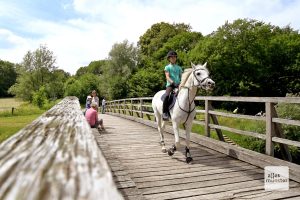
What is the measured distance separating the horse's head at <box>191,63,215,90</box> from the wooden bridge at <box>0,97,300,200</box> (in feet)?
3.44

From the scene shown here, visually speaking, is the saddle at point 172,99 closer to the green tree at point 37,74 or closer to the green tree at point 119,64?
the green tree at point 119,64

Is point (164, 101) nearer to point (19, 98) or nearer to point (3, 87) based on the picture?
point (19, 98)

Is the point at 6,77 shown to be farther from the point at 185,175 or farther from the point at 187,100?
the point at 185,175

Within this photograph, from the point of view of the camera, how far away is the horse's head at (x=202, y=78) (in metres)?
5.41

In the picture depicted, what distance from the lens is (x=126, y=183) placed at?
4094mm

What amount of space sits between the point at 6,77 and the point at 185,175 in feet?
348

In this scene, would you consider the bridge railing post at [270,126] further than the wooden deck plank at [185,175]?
Yes

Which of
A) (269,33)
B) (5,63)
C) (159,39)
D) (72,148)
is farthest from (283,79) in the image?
(5,63)

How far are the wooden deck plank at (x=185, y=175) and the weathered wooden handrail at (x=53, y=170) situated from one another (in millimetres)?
2752

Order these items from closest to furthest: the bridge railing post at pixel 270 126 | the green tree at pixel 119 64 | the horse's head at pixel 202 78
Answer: the bridge railing post at pixel 270 126 → the horse's head at pixel 202 78 → the green tree at pixel 119 64

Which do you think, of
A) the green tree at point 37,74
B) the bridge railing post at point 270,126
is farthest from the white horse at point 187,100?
the green tree at point 37,74

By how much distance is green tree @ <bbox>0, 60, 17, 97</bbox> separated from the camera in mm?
95062

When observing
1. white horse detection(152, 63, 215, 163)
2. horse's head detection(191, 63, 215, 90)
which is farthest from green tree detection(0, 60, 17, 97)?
horse's head detection(191, 63, 215, 90)

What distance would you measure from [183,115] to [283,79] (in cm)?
3244
